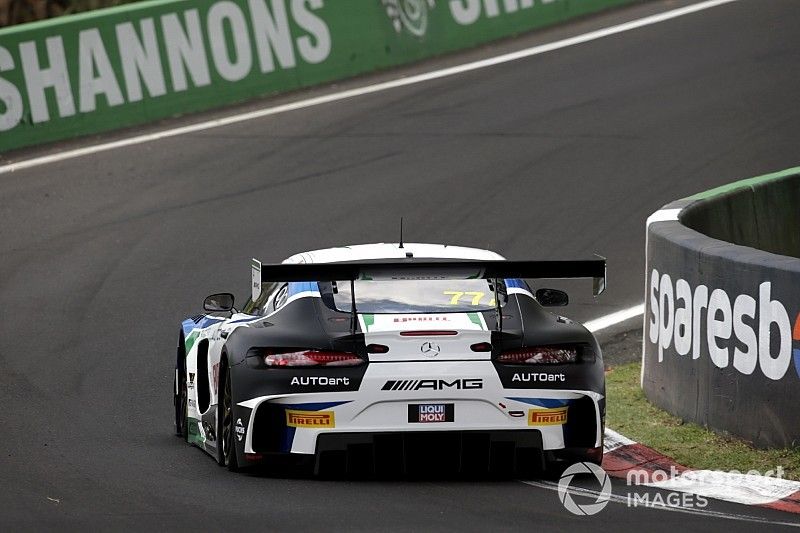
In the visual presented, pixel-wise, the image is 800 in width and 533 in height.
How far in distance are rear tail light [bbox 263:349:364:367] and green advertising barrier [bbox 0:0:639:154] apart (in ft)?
38.6

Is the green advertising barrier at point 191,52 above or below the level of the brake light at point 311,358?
above

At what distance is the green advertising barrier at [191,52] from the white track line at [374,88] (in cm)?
56

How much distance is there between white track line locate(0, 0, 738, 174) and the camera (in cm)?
1931

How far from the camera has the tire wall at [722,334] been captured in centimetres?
882

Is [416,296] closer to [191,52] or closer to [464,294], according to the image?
[464,294]

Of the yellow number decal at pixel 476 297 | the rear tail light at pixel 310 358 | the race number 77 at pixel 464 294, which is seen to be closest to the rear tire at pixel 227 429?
the rear tail light at pixel 310 358

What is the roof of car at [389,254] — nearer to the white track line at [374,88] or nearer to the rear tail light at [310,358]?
the rear tail light at [310,358]

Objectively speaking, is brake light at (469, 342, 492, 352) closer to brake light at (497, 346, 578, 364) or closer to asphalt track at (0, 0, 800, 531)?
brake light at (497, 346, 578, 364)

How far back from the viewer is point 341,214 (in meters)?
16.9

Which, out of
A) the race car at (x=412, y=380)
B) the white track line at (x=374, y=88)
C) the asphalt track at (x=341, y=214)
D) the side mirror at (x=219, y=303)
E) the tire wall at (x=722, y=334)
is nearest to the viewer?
the asphalt track at (x=341, y=214)

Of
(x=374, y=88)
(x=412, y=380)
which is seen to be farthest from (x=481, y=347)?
(x=374, y=88)

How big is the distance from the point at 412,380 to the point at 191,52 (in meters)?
13.1

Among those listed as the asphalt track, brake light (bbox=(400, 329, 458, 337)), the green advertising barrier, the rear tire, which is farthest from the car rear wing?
the green advertising barrier

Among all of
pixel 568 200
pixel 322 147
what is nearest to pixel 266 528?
pixel 568 200
